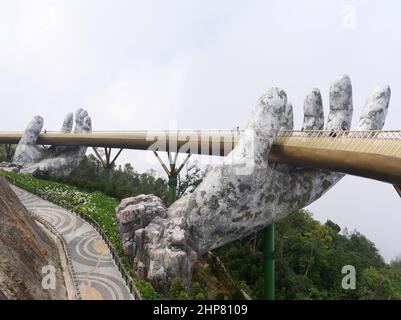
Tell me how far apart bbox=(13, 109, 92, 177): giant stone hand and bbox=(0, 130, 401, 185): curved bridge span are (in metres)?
14.4

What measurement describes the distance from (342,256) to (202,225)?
2994cm

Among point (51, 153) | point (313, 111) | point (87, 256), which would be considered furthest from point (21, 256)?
point (51, 153)

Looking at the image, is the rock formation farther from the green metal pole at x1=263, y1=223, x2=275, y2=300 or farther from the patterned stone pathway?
the green metal pole at x1=263, y1=223, x2=275, y2=300

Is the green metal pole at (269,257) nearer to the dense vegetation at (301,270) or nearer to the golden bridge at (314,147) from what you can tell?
the dense vegetation at (301,270)

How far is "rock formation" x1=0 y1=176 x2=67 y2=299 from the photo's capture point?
1758 cm

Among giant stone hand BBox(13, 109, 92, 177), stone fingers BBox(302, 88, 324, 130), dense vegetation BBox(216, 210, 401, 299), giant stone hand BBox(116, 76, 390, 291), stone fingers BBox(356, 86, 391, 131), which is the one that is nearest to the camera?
giant stone hand BBox(116, 76, 390, 291)

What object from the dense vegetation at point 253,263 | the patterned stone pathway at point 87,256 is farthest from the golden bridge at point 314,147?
the patterned stone pathway at point 87,256

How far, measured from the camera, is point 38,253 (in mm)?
22250

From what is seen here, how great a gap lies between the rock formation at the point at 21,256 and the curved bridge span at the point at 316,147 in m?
15.6

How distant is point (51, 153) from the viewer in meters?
54.8

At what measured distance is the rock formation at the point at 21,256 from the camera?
1758 cm

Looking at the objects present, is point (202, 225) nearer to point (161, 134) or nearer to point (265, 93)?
point (265, 93)

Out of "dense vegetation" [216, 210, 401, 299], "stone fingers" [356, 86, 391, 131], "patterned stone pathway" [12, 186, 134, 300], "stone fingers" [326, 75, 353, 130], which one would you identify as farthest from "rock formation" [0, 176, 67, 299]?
"stone fingers" [356, 86, 391, 131]

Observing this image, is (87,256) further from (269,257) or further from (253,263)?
(253,263)
